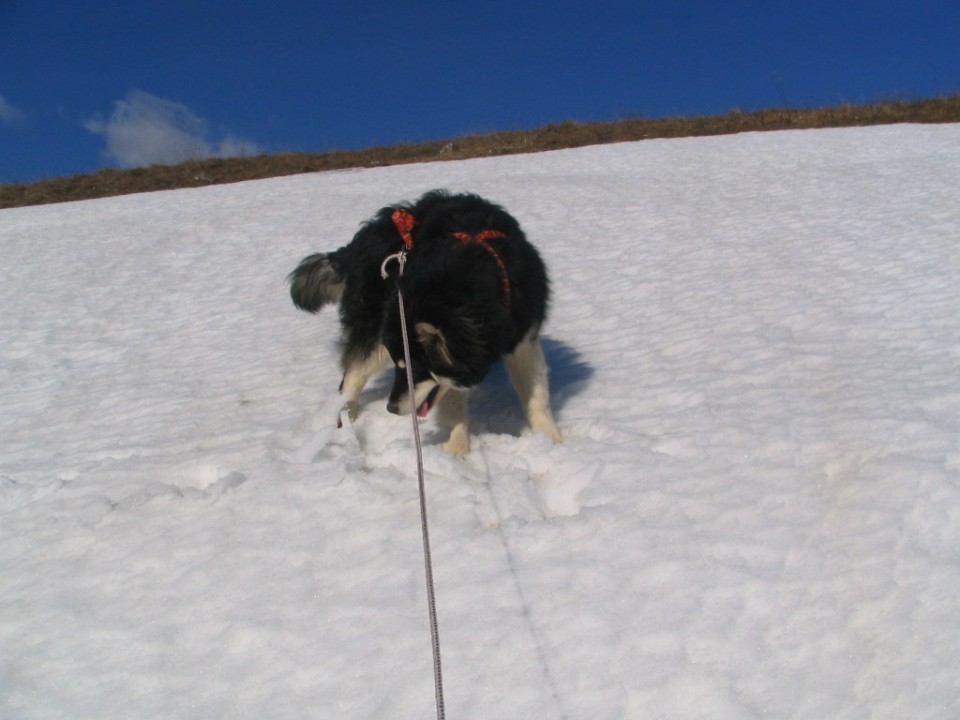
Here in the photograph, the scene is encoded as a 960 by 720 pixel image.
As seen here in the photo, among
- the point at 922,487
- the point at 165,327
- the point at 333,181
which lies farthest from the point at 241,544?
the point at 333,181

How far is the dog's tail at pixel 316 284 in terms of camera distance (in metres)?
5.26

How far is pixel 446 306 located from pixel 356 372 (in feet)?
4.34

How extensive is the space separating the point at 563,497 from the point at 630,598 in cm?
85

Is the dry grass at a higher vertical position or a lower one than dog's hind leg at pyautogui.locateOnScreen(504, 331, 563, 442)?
higher

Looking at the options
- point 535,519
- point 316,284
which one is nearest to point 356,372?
point 316,284

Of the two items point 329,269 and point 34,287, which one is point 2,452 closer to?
point 329,269

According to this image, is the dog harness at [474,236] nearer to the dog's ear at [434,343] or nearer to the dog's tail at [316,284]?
the dog's ear at [434,343]

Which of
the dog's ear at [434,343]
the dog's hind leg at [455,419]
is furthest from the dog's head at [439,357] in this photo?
the dog's hind leg at [455,419]

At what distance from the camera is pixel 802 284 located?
248 inches

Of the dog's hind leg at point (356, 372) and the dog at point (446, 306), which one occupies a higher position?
the dog at point (446, 306)

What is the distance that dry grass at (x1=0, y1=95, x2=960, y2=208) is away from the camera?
1730 cm

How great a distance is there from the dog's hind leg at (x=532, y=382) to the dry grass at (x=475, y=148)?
15.1 m

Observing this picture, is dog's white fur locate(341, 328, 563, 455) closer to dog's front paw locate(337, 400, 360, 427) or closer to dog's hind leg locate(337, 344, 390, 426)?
dog's hind leg locate(337, 344, 390, 426)

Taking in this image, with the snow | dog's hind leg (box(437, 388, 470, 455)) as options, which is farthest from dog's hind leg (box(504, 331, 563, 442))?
dog's hind leg (box(437, 388, 470, 455))
